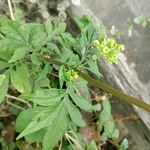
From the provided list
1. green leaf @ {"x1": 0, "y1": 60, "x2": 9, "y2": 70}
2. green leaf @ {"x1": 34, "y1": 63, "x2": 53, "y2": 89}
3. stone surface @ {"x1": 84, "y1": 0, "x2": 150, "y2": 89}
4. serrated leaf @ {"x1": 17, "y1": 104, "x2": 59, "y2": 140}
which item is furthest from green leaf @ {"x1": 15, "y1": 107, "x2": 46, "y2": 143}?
stone surface @ {"x1": 84, "y1": 0, "x2": 150, "y2": 89}

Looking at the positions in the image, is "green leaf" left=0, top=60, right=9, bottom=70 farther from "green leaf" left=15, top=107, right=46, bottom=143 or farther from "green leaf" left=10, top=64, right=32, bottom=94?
"green leaf" left=15, top=107, right=46, bottom=143

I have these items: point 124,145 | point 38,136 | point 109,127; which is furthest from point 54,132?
point 124,145

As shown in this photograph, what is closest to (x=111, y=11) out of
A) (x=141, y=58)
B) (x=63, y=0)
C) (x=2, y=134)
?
(x=141, y=58)

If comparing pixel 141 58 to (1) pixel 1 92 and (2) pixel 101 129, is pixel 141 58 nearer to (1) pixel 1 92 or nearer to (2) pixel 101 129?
(2) pixel 101 129

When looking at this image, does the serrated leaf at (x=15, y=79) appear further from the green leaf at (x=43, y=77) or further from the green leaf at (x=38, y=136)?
the green leaf at (x=38, y=136)

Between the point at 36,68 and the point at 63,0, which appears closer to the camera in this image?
the point at 36,68

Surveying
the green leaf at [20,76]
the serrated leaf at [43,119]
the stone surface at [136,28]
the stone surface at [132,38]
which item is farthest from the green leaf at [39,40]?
the stone surface at [136,28]
